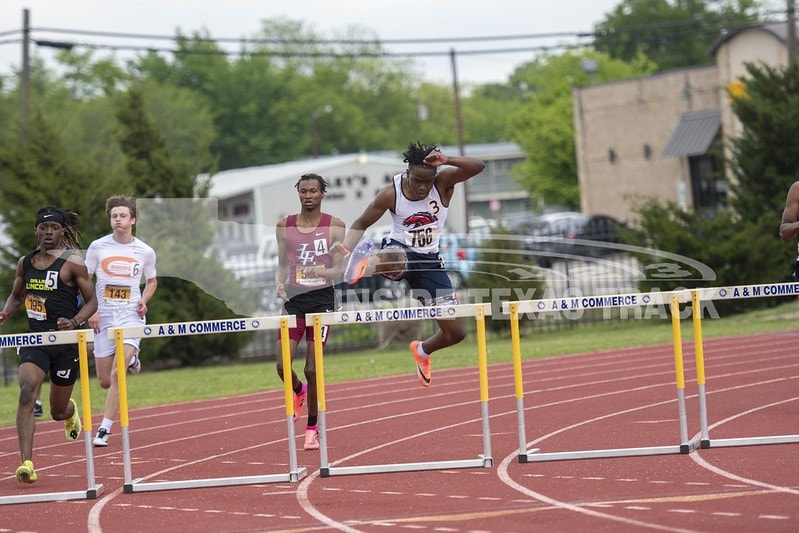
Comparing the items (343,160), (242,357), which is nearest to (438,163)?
(242,357)

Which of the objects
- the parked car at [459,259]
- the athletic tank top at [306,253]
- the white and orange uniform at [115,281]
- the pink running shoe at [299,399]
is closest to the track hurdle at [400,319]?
the athletic tank top at [306,253]

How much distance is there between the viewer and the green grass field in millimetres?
17266

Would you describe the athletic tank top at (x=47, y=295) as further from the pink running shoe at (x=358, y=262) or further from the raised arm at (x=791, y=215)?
the raised arm at (x=791, y=215)

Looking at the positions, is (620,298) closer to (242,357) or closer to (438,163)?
(438,163)

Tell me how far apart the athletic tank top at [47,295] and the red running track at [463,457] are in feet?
4.30

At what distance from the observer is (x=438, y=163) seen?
9383 mm

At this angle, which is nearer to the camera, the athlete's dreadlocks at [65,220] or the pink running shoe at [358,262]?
the athlete's dreadlocks at [65,220]

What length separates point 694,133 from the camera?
47.9 m

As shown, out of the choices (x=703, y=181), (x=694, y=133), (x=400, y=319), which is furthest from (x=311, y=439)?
(x=703, y=181)

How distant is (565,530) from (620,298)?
111 inches

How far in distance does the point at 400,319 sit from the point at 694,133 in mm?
41010

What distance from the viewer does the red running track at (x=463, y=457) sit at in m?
7.22

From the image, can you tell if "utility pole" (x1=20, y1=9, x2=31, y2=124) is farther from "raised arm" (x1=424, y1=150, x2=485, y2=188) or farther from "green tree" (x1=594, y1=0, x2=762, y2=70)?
"green tree" (x1=594, y1=0, x2=762, y2=70)

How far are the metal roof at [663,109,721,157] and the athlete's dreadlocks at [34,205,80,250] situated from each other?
129 feet
